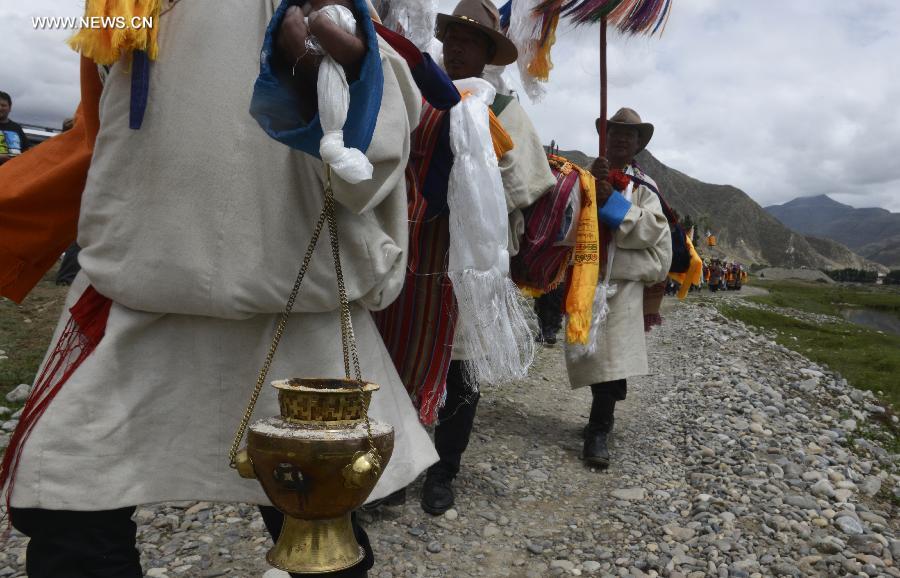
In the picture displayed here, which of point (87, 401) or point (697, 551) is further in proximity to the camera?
point (697, 551)

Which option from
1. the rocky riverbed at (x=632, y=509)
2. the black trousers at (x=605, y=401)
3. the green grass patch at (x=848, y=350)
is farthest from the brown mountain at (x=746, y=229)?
the black trousers at (x=605, y=401)

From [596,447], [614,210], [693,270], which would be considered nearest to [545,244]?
[614,210]

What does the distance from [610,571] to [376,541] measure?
1.08 m

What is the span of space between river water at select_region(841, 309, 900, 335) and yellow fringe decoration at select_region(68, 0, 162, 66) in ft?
117

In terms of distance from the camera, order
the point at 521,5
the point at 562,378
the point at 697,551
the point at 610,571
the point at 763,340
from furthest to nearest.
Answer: the point at 763,340, the point at 562,378, the point at 521,5, the point at 697,551, the point at 610,571

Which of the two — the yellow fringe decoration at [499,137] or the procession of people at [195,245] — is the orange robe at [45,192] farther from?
the yellow fringe decoration at [499,137]

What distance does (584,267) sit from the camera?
3908 millimetres

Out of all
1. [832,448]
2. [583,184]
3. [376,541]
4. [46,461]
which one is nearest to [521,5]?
[583,184]

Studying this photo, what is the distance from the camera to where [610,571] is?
314cm

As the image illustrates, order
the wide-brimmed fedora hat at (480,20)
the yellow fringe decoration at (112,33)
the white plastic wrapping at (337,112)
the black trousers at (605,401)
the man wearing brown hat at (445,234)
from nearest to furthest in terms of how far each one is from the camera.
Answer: the white plastic wrapping at (337,112)
the yellow fringe decoration at (112,33)
the man wearing brown hat at (445,234)
the wide-brimmed fedora hat at (480,20)
the black trousers at (605,401)

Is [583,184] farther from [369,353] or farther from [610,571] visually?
[369,353]

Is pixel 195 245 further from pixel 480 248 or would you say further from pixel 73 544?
pixel 480 248

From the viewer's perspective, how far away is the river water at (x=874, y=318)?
107 ft

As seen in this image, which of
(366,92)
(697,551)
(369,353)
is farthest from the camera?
(697,551)
